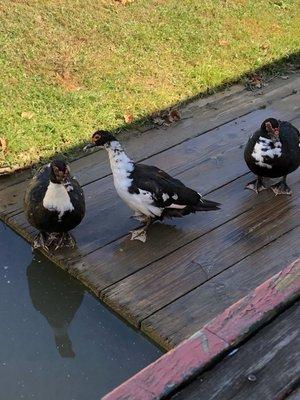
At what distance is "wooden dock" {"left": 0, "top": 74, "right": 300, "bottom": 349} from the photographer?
3.48 m

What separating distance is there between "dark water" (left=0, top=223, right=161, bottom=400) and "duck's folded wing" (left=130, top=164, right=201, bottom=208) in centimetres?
68

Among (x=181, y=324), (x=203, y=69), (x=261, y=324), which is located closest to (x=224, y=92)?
(x=203, y=69)

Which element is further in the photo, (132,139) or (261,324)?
(132,139)

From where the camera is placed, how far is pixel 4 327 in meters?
3.45

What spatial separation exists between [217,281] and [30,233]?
1227 millimetres

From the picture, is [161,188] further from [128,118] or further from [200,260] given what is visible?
[128,118]

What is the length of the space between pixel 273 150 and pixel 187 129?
3.97ft

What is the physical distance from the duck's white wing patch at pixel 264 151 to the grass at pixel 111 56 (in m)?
1.43

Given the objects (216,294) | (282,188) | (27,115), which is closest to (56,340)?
(216,294)

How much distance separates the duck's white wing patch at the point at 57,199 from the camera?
3631 millimetres

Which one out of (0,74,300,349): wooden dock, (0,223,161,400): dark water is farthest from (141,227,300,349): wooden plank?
(0,223,161,400): dark water

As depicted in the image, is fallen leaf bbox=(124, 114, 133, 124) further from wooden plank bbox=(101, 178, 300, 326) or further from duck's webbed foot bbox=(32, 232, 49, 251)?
duck's webbed foot bbox=(32, 232, 49, 251)

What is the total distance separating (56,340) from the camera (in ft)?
11.1

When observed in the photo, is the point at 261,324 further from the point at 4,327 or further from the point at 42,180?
the point at 42,180
